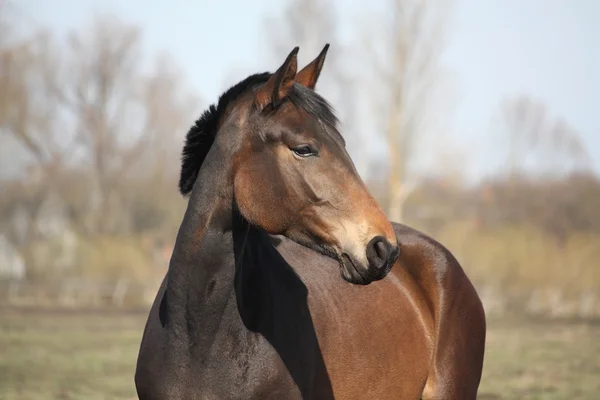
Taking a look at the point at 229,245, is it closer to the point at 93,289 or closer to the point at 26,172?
the point at 93,289

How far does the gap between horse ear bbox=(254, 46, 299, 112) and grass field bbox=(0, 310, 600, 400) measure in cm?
663

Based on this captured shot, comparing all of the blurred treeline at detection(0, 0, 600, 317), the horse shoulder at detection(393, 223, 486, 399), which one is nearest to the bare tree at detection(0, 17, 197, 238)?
the blurred treeline at detection(0, 0, 600, 317)

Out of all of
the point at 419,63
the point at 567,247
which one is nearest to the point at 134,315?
the point at 419,63

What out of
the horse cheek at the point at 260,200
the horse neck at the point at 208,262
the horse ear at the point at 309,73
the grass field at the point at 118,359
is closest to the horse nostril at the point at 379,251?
the horse cheek at the point at 260,200

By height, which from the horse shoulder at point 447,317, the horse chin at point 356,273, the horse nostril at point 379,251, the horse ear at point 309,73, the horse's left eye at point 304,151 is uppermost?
the horse ear at point 309,73

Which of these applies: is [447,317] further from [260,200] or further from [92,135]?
[92,135]

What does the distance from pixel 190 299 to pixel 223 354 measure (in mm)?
304

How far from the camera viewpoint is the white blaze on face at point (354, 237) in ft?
10.6

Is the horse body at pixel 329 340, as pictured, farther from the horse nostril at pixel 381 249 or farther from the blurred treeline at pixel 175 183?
the blurred treeline at pixel 175 183

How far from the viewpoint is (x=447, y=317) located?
495 centimetres

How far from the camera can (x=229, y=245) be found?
142 inches

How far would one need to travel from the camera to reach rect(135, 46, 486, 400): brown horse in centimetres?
337

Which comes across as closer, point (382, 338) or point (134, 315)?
point (382, 338)

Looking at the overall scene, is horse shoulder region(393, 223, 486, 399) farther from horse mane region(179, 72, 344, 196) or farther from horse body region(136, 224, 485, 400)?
horse mane region(179, 72, 344, 196)
